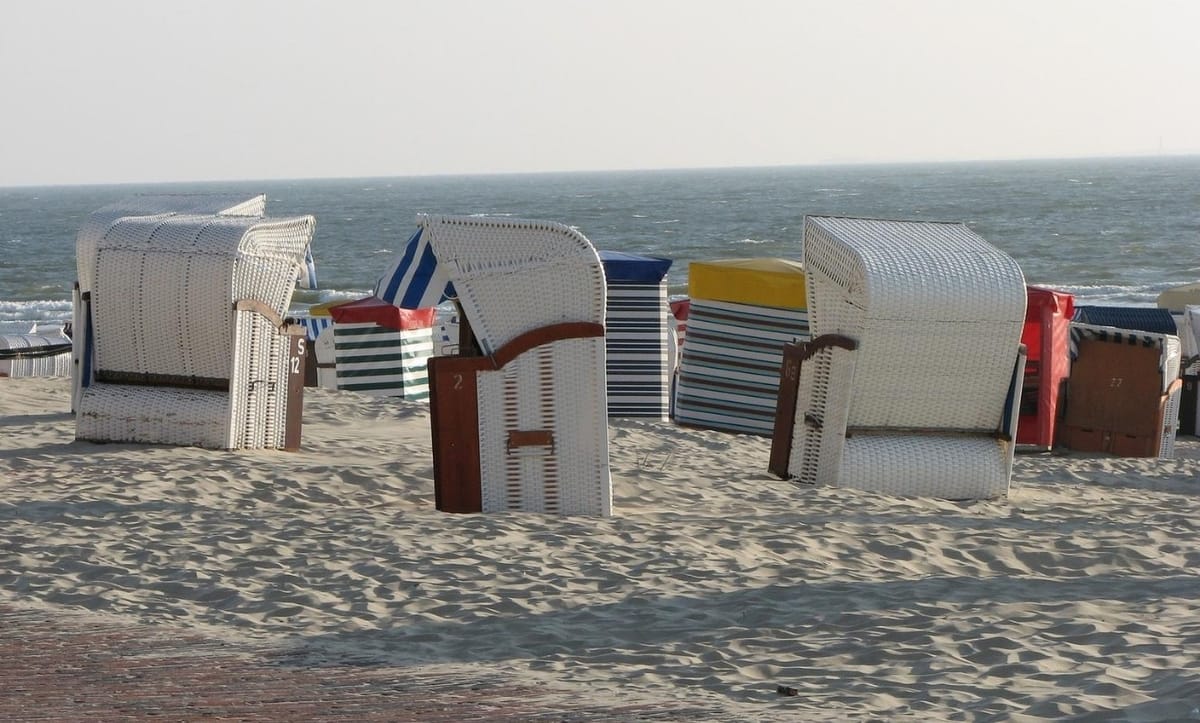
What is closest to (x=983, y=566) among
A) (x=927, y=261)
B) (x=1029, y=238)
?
(x=927, y=261)

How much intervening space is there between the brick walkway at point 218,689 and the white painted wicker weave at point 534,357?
2573mm

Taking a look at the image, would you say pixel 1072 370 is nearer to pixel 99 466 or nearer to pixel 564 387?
pixel 564 387

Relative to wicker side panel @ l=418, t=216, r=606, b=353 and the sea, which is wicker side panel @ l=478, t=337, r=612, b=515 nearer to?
wicker side panel @ l=418, t=216, r=606, b=353

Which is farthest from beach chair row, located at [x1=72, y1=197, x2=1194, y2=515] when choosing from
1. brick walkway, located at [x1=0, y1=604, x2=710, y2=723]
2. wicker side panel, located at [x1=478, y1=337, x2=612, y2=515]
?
brick walkway, located at [x1=0, y1=604, x2=710, y2=723]

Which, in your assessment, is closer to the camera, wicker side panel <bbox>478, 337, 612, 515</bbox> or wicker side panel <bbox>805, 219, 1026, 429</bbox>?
wicker side panel <bbox>478, 337, 612, 515</bbox>

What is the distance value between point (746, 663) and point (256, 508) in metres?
3.60

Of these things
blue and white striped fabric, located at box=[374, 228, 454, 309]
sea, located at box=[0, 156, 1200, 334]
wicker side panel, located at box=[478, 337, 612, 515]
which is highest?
blue and white striped fabric, located at box=[374, 228, 454, 309]

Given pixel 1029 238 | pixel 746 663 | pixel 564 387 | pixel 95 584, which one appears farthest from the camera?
pixel 1029 238

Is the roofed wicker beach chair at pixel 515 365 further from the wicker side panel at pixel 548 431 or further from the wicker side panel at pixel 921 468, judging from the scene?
the wicker side panel at pixel 921 468

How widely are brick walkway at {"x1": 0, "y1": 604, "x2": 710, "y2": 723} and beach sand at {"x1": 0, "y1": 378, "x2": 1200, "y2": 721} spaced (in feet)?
0.29

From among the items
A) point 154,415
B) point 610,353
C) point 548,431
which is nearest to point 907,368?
point 548,431

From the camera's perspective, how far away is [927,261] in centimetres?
848

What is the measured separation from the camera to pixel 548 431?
7711mm

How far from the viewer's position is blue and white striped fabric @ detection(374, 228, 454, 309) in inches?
298
